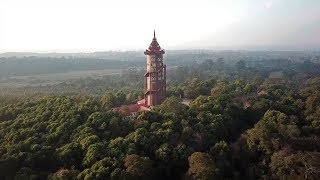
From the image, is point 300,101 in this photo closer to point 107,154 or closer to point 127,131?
point 127,131

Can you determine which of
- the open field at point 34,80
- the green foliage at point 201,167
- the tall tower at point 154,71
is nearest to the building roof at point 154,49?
the tall tower at point 154,71

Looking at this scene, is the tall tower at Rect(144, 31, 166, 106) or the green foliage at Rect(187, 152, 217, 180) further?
the tall tower at Rect(144, 31, 166, 106)

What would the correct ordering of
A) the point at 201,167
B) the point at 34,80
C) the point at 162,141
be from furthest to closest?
the point at 34,80 < the point at 162,141 < the point at 201,167

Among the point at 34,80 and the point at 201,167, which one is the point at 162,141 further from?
the point at 34,80

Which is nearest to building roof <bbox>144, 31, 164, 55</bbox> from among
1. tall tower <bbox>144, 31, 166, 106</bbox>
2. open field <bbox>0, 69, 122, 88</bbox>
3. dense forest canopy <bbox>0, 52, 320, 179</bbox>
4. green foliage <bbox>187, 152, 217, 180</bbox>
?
tall tower <bbox>144, 31, 166, 106</bbox>

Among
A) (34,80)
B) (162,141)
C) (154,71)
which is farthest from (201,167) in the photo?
(34,80)

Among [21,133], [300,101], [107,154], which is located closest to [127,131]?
[107,154]

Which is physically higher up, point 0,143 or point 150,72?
point 150,72

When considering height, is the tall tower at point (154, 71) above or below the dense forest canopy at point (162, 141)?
above

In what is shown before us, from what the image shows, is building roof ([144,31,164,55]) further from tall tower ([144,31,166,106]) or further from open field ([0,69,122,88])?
open field ([0,69,122,88])

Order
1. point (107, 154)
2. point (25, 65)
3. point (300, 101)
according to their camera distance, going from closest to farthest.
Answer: point (107, 154)
point (300, 101)
point (25, 65)

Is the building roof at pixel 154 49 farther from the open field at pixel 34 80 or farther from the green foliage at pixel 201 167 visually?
the open field at pixel 34 80
